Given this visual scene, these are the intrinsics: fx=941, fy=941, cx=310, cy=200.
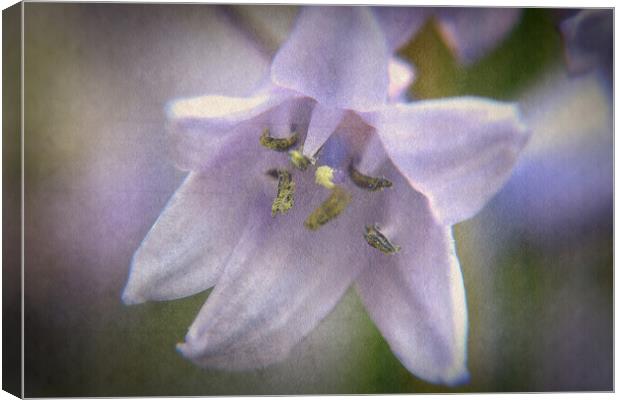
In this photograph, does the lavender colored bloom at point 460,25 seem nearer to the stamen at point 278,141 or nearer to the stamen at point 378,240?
the stamen at point 278,141

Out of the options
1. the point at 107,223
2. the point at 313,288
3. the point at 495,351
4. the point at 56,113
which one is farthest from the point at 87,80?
the point at 495,351

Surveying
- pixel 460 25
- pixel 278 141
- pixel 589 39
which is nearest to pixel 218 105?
pixel 278 141

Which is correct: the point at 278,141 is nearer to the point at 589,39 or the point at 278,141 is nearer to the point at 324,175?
the point at 324,175

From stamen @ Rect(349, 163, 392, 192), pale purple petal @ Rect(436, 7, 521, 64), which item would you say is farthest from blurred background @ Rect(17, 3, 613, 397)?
stamen @ Rect(349, 163, 392, 192)

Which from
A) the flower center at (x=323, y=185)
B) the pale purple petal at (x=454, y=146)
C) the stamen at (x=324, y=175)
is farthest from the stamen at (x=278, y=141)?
the pale purple petal at (x=454, y=146)

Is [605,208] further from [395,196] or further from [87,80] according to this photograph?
[87,80]
